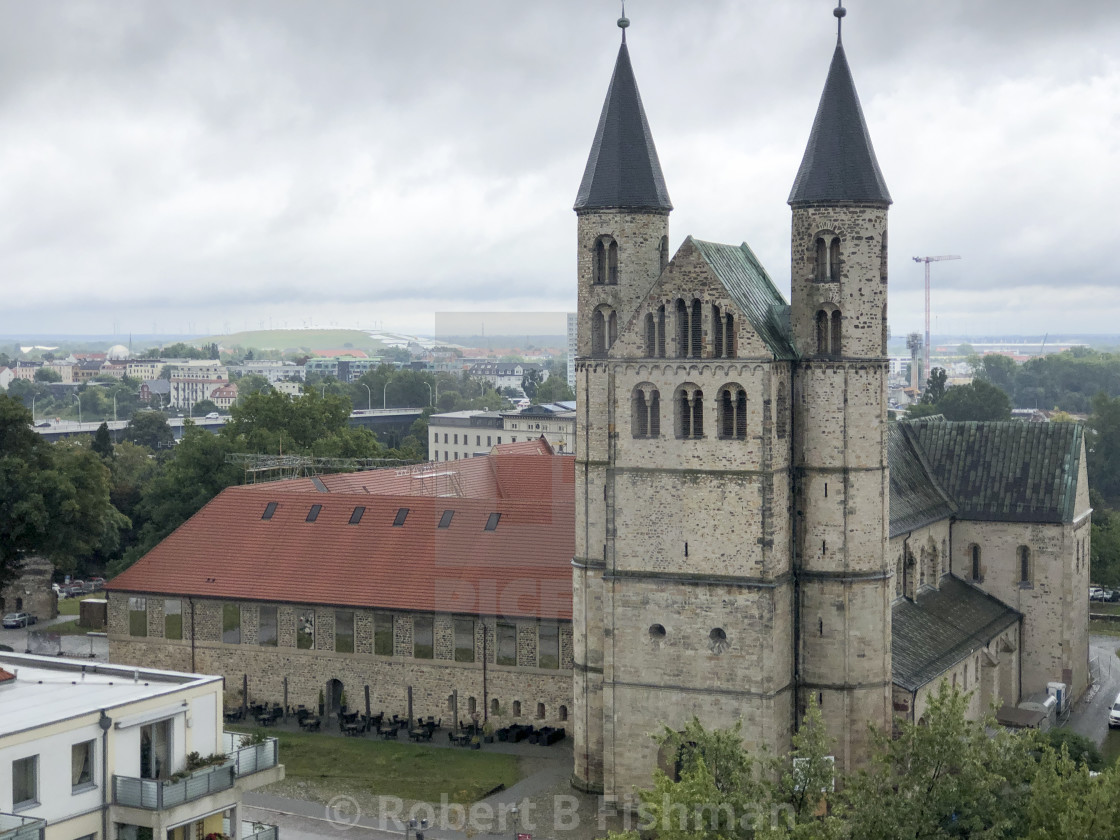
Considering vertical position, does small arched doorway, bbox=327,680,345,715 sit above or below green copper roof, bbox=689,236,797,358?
below

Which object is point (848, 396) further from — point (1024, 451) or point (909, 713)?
point (1024, 451)

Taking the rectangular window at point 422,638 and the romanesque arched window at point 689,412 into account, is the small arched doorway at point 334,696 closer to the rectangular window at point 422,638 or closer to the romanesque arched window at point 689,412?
the rectangular window at point 422,638

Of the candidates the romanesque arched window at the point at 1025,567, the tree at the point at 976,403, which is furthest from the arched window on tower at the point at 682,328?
the tree at the point at 976,403

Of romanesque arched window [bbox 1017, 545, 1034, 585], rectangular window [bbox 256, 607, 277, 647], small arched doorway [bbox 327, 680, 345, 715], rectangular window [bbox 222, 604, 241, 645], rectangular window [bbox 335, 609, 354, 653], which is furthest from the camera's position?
romanesque arched window [bbox 1017, 545, 1034, 585]

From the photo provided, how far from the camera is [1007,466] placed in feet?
237

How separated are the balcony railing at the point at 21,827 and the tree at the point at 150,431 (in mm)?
154871

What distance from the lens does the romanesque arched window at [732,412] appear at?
51.3 meters

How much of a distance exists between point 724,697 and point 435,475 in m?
31.7

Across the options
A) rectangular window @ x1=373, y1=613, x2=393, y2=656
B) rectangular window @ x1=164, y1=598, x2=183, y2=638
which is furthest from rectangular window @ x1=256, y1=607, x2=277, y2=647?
rectangular window @ x1=373, y1=613, x2=393, y2=656

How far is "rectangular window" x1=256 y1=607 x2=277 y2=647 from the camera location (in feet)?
218

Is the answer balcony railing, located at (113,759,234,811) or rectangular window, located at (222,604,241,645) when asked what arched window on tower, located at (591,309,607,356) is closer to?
rectangular window, located at (222,604,241,645)

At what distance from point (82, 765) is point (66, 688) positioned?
3807 mm

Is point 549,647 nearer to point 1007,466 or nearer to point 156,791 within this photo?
point 1007,466

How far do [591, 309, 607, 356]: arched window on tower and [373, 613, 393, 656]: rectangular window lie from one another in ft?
53.0
